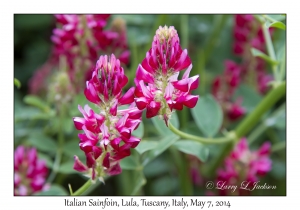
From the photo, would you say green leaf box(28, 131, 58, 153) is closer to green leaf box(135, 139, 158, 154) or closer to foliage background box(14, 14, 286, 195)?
foliage background box(14, 14, 286, 195)

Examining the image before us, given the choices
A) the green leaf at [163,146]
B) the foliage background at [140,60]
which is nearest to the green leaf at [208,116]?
the foliage background at [140,60]

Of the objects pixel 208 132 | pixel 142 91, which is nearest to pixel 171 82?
pixel 142 91

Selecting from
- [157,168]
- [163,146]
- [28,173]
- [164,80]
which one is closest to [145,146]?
[163,146]

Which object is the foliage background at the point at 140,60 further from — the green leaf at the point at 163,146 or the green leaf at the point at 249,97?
the green leaf at the point at 163,146

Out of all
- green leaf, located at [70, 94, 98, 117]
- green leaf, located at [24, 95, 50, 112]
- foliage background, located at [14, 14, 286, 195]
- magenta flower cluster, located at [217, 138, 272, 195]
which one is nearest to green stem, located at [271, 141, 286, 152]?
foliage background, located at [14, 14, 286, 195]

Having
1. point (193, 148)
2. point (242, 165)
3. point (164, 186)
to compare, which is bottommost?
point (164, 186)

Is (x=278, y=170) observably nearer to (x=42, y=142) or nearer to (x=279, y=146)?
(x=279, y=146)
